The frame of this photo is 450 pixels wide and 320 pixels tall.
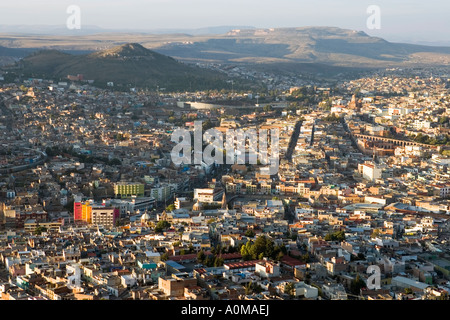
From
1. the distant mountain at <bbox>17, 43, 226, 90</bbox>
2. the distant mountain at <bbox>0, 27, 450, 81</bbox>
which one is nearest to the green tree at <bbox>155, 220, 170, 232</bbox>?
the distant mountain at <bbox>17, 43, 226, 90</bbox>

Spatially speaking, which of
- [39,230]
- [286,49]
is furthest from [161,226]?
[286,49]

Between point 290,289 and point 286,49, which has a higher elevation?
point 286,49

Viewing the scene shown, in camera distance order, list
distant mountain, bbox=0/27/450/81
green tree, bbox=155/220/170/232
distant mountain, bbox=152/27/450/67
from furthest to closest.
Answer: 1. distant mountain, bbox=152/27/450/67
2. distant mountain, bbox=0/27/450/81
3. green tree, bbox=155/220/170/232

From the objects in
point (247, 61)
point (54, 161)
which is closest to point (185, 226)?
point (54, 161)

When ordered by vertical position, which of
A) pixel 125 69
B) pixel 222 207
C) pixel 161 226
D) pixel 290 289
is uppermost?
pixel 125 69

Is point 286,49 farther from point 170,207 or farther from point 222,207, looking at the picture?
point 170,207

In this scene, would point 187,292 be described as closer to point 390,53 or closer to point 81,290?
point 81,290

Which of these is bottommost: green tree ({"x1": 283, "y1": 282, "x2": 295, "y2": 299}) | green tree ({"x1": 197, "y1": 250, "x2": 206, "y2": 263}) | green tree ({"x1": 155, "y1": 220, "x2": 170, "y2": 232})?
green tree ({"x1": 155, "y1": 220, "x2": 170, "y2": 232})

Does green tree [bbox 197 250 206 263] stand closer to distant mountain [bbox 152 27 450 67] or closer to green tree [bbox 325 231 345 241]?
green tree [bbox 325 231 345 241]
